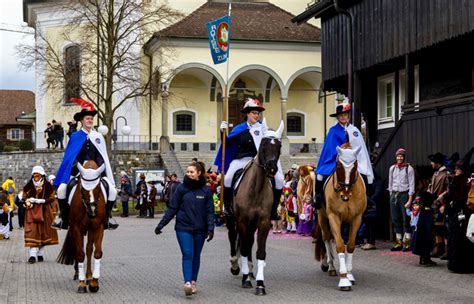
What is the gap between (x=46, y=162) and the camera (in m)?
44.7

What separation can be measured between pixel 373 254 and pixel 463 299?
643 centimetres

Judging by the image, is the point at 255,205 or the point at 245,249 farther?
the point at 245,249

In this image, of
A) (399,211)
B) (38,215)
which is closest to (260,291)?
(38,215)

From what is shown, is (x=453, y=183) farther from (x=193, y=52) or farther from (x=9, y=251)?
(x=193, y=52)

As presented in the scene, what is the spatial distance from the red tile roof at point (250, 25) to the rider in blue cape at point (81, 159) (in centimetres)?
3193

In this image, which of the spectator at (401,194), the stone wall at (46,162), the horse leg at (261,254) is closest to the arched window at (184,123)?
the stone wall at (46,162)

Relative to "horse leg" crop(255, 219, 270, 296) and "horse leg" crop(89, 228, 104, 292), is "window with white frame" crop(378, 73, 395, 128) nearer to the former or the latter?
"horse leg" crop(255, 219, 270, 296)

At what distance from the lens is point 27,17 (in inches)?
2251

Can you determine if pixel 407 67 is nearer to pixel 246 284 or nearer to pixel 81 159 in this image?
pixel 246 284

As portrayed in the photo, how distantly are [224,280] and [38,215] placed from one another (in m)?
5.09

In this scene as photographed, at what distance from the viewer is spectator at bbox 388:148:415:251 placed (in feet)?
60.2

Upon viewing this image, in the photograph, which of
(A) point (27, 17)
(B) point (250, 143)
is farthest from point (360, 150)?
(A) point (27, 17)

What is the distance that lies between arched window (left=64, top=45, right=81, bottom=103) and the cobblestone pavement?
22797 millimetres

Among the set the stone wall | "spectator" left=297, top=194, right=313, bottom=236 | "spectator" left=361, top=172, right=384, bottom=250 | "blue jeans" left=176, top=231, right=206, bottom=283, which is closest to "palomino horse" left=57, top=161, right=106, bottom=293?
"blue jeans" left=176, top=231, right=206, bottom=283
